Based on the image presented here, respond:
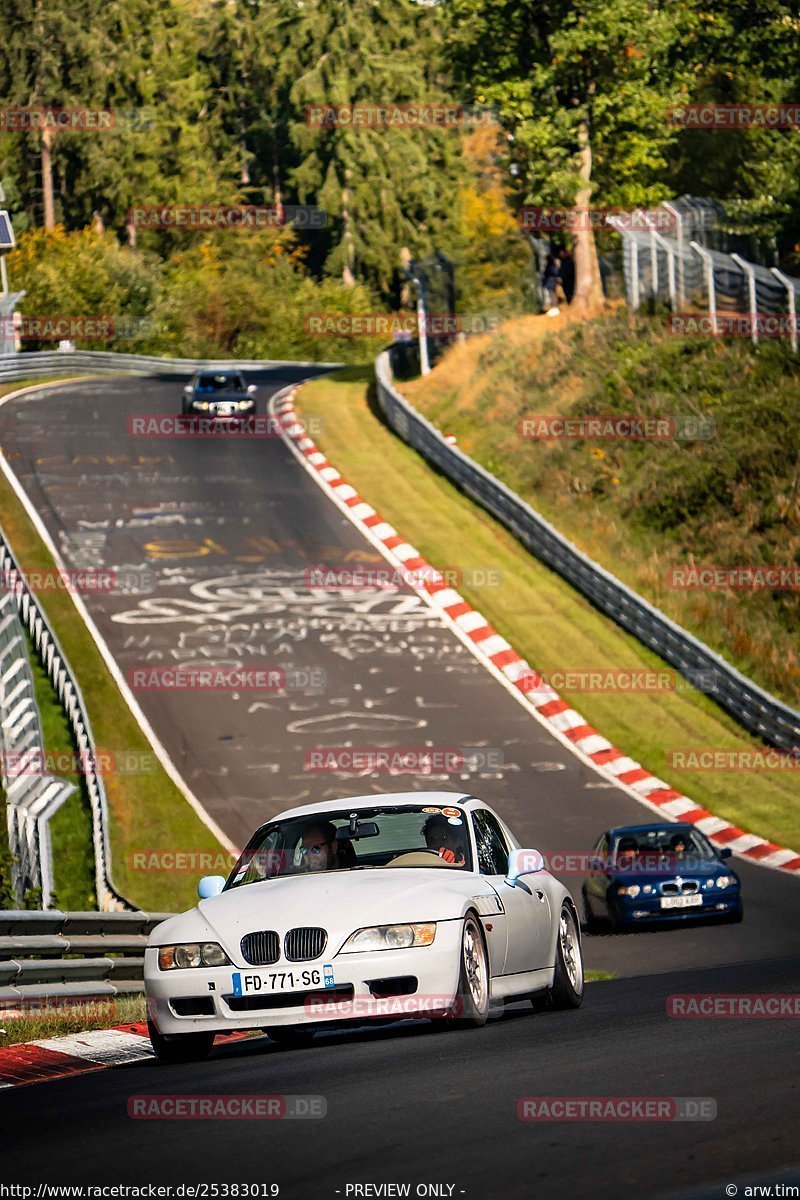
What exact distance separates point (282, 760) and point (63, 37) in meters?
67.5

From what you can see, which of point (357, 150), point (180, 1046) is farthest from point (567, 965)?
point (357, 150)

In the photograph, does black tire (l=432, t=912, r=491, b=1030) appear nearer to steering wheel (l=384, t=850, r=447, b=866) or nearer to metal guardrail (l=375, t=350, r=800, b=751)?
steering wheel (l=384, t=850, r=447, b=866)

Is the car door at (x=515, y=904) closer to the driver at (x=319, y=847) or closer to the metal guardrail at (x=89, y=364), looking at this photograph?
the driver at (x=319, y=847)

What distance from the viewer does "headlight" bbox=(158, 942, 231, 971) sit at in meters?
8.85

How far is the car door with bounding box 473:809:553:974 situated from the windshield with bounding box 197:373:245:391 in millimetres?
34073

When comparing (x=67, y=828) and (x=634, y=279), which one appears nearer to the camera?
(x=67, y=828)

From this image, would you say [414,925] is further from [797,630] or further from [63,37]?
[63,37]

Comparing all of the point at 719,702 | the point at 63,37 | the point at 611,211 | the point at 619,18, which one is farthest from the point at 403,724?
the point at 63,37

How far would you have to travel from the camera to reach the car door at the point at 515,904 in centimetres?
976

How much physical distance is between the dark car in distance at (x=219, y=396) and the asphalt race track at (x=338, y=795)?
1407 millimetres

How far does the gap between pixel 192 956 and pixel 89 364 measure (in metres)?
50.7

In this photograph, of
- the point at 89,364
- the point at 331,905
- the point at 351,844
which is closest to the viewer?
the point at 331,905

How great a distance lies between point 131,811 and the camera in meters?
21.9

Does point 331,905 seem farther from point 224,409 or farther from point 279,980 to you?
point 224,409
